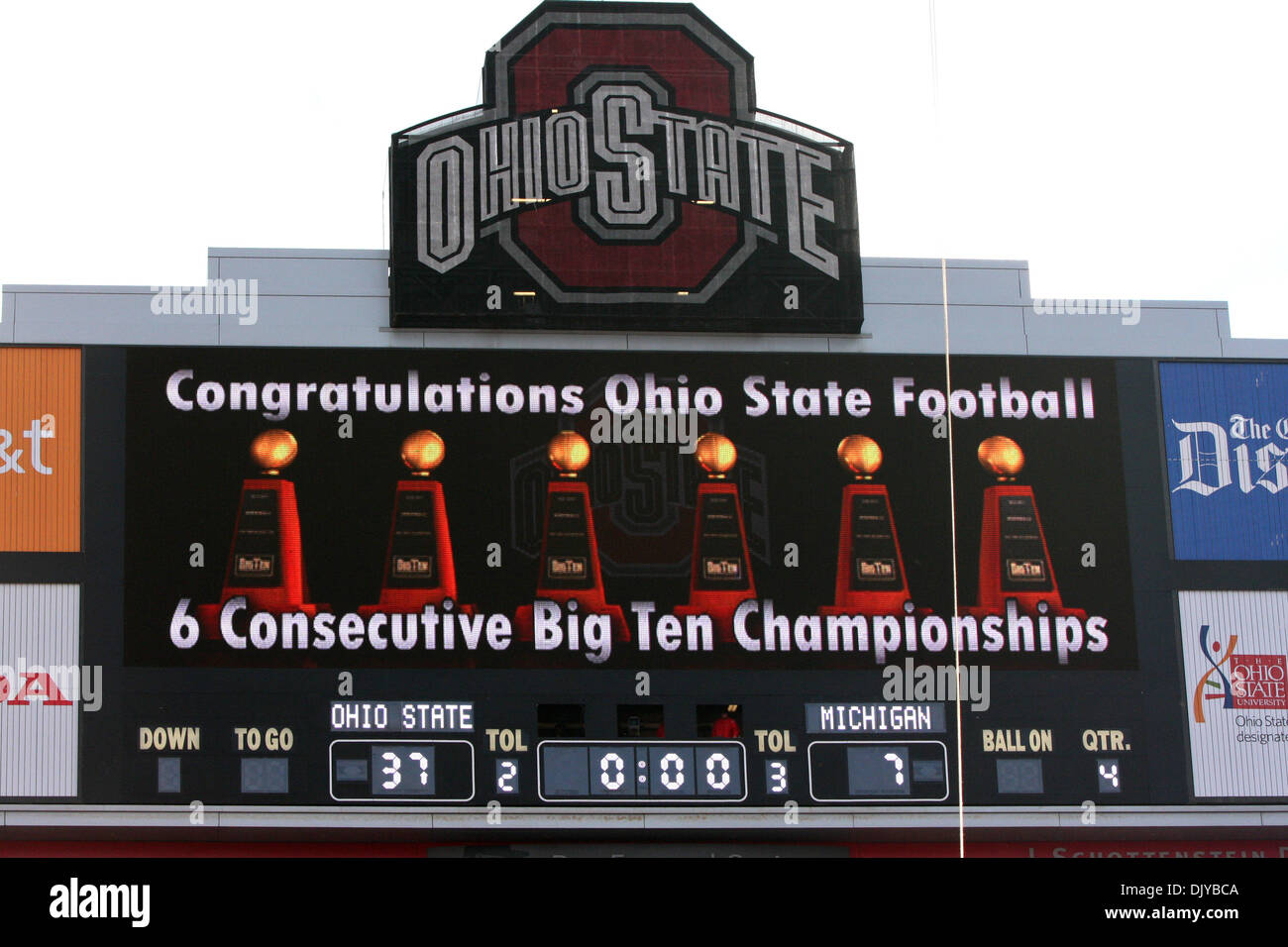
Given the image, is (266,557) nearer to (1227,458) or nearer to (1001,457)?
(1001,457)

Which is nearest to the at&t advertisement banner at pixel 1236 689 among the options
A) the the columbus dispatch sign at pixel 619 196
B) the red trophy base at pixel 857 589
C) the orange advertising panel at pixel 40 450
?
the red trophy base at pixel 857 589

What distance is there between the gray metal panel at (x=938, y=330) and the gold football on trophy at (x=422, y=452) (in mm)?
2814

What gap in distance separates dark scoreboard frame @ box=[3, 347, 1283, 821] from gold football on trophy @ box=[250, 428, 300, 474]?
603 mm

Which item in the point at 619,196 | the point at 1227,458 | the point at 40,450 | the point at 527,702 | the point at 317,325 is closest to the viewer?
the point at 527,702

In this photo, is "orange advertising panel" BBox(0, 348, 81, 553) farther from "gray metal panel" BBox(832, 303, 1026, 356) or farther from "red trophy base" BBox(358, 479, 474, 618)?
"gray metal panel" BBox(832, 303, 1026, 356)

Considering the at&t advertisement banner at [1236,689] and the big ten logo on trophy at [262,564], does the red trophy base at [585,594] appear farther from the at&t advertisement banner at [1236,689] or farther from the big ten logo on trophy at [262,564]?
the at&t advertisement banner at [1236,689]

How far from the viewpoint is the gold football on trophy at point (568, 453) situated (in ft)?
40.4

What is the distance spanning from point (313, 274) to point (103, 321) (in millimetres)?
1410

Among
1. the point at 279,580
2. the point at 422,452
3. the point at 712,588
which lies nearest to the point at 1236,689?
the point at 712,588

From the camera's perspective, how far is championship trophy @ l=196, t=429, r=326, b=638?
11875mm

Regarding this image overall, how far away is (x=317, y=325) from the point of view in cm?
1254
